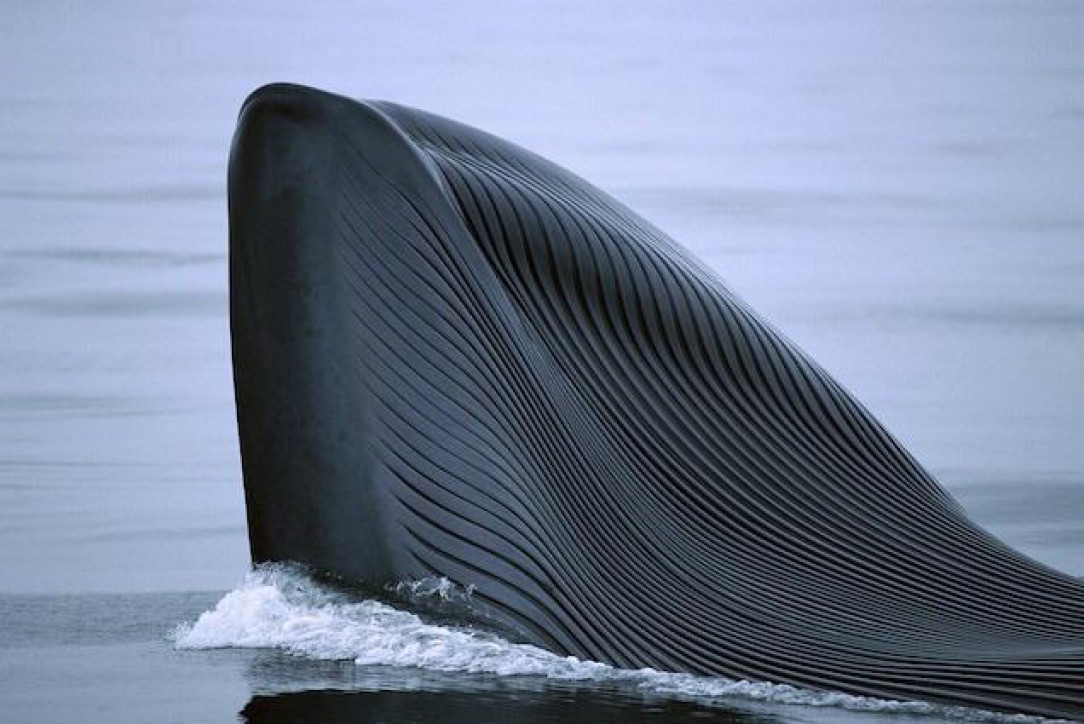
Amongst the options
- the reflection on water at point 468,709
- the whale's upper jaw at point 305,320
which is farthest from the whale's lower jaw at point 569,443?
the reflection on water at point 468,709

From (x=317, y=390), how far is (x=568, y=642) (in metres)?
3.57

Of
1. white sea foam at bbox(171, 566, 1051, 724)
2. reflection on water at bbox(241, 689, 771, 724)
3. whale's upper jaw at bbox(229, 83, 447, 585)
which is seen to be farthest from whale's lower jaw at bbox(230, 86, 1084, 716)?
reflection on water at bbox(241, 689, 771, 724)

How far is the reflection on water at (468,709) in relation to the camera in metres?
12.9

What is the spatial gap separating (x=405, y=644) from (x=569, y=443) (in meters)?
5.12

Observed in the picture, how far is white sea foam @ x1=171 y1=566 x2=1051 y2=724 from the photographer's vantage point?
15094 millimetres

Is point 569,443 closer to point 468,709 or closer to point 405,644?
point 405,644

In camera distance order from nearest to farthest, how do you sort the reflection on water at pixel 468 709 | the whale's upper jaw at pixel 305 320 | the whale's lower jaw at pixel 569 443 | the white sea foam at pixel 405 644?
the reflection on water at pixel 468 709
the white sea foam at pixel 405 644
the whale's lower jaw at pixel 569 443
the whale's upper jaw at pixel 305 320

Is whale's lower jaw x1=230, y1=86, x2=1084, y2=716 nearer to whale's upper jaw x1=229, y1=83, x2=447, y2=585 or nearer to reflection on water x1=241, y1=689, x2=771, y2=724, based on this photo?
whale's upper jaw x1=229, y1=83, x2=447, y2=585

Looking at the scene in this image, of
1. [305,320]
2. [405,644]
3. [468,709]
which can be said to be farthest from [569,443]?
[468,709]

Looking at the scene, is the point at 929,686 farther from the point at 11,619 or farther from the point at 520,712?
the point at 11,619

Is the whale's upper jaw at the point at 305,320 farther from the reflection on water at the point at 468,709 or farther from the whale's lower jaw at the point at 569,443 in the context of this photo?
the reflection on water at the point at 468,709

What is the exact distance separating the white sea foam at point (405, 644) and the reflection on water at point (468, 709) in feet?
2.71

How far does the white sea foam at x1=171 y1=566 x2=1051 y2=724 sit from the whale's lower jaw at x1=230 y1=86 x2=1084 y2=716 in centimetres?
35

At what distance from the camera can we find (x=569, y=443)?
2053cm
